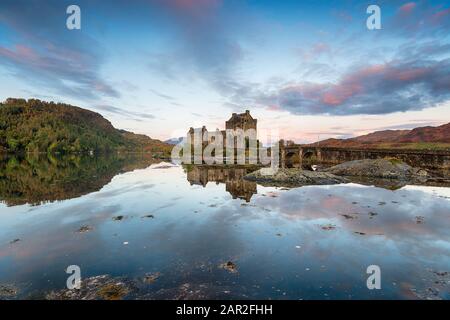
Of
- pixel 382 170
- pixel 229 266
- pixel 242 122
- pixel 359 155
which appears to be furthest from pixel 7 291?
pixel 242 122

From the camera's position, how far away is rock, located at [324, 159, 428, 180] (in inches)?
1566

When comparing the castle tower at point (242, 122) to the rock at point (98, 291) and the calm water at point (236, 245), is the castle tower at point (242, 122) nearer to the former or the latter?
the calm water at point (236, 245)

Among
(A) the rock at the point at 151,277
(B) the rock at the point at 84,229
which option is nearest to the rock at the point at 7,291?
(A) the rock at the point at 151,277

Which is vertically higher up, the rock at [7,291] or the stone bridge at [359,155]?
the stone bridge at [359,155]

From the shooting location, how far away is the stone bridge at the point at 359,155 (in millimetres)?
50438

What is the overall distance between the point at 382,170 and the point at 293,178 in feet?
56.4

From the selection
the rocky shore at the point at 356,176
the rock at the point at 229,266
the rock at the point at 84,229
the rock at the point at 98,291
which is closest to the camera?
the rock at the point at 98,291

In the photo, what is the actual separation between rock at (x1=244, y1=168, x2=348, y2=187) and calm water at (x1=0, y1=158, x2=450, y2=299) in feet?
36.8

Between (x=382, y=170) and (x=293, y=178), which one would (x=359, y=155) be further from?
(x=293, y=178)

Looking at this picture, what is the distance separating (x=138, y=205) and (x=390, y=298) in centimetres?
1751

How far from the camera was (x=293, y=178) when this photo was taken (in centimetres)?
3478

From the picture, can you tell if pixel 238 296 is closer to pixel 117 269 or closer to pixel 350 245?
pixel 117 269

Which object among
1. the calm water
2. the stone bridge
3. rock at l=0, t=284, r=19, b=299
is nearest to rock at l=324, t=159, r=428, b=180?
the stone bridge

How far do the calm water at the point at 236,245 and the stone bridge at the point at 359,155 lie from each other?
3778 cm
